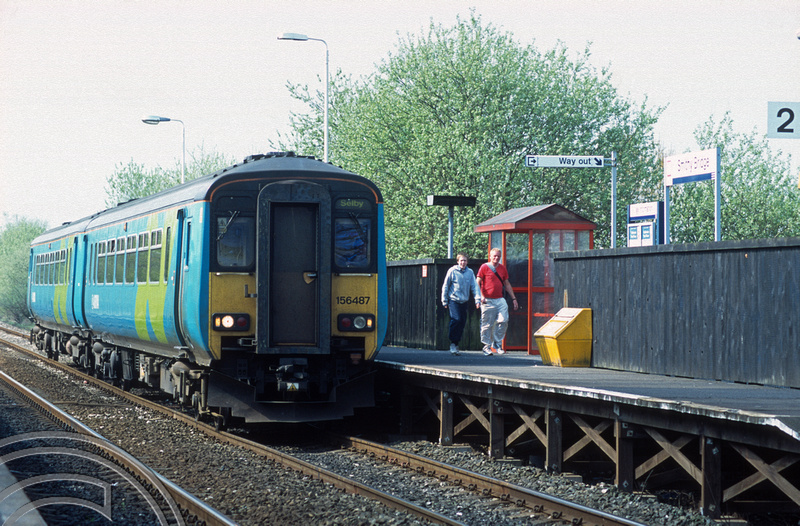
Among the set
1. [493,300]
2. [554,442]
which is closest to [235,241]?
[554,442]

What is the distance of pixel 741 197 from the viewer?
4753 centimetres

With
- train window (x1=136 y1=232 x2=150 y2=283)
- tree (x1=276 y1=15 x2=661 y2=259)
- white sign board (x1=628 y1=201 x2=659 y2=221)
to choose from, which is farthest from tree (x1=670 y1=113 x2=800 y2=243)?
train window (x1=136 y1=232 x2=150 y2=283)

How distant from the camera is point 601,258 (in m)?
12.5

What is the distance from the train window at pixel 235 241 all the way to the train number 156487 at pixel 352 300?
1.16 m

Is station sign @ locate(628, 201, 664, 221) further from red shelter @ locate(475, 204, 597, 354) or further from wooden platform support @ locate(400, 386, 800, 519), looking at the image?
wooden platform support @ locate(400, 386, 800, 519)

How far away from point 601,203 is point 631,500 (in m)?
30.5

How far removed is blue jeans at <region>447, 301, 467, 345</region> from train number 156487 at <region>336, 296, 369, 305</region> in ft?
11.5

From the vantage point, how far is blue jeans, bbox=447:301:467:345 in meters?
15.8

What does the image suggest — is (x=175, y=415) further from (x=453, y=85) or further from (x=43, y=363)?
(x=453, y=85)

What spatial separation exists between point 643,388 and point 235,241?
5.28m

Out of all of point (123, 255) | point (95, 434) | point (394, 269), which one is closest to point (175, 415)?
point (95, 434)

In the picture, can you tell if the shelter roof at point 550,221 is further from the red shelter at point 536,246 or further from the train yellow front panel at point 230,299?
the train yellow front panel at point 230,299

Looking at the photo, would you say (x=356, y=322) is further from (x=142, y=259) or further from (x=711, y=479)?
(x=711, y=479)

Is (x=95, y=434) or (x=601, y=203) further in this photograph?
(x=601, y=203)
